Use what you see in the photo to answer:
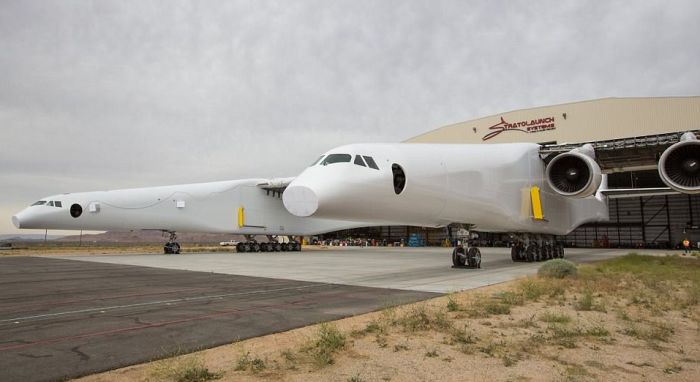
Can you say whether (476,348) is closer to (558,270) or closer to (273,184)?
(558,270)

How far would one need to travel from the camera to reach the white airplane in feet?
32.9

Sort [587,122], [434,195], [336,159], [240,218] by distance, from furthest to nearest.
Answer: [587,122], [240,218], [434,195], [336,159]

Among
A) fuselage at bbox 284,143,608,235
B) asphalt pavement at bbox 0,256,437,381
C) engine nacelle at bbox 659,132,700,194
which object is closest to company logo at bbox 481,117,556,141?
fuselage at bbox 284,143,608,235

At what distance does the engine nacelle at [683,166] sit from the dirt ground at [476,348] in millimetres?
6701

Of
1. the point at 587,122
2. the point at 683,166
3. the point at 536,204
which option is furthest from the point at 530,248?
the point at 587,122

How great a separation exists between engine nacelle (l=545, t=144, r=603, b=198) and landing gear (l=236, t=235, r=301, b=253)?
21.5 m

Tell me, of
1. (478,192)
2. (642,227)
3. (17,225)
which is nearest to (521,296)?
(478,192)

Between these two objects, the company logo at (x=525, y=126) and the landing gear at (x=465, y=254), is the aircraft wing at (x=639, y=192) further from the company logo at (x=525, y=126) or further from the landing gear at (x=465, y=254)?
the company logo at (x=525, y=126)

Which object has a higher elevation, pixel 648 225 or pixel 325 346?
pixel 648 225

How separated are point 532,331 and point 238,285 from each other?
7.30m

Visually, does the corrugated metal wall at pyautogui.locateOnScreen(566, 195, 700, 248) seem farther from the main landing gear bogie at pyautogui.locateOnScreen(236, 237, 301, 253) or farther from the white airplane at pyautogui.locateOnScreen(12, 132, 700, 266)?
the main landing gear bogie at pyautogui.locateOnScreen(236, 237, 301, 253)

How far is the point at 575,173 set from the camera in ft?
48.8

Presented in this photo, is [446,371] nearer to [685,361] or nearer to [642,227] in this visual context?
[685,361]

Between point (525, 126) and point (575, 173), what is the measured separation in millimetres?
24567
